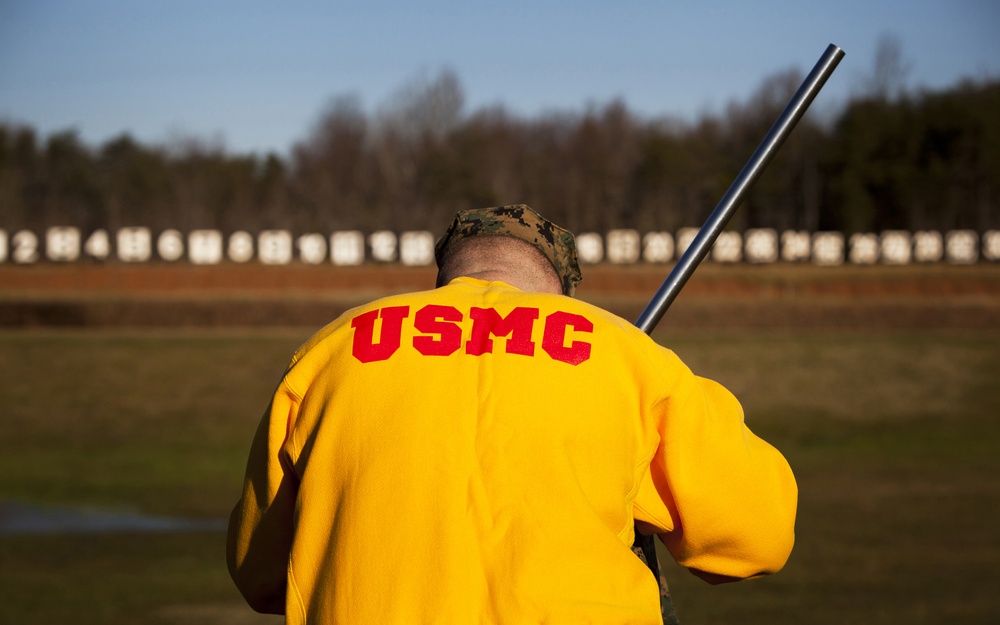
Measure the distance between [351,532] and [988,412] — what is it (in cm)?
2084

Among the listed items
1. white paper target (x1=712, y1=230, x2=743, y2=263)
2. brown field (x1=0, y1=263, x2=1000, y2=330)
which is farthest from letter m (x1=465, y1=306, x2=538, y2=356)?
white paper target (x1=712, y1=230, x2=743, y2=263)

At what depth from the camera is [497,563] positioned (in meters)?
1.63

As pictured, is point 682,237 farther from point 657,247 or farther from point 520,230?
point 520,230

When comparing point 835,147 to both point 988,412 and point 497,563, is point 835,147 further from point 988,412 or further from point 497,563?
point 497,563

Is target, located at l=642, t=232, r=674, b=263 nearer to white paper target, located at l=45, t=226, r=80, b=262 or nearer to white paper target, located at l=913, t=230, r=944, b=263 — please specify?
white paper target, located at l=913, t=230, r=944, b=263

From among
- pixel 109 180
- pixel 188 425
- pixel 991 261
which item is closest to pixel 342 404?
pixel 188 425

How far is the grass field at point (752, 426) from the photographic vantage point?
817 centimetres

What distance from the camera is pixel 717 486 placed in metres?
1.75

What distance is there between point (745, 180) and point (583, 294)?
94.7 ft

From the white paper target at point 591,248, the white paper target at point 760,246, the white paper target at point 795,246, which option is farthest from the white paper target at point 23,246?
the white paper target at point 795,246

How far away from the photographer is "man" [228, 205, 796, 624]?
5.35 feet

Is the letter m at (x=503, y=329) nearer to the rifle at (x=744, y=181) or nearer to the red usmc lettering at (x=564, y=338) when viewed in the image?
the red usmc lettering at (x=564, y=338)

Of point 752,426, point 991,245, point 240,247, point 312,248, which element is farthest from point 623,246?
point 752,426

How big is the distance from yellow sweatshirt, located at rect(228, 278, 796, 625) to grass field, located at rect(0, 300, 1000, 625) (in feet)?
19.5
